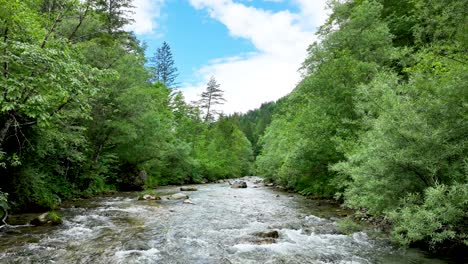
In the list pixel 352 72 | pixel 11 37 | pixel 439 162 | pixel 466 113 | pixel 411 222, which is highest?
pixel 352 72

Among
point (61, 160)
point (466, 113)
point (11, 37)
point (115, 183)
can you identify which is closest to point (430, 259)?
point (466, 113)

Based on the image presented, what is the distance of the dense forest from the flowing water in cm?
128

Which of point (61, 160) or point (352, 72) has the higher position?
point (352, 72)

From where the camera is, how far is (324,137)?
21.2 metres

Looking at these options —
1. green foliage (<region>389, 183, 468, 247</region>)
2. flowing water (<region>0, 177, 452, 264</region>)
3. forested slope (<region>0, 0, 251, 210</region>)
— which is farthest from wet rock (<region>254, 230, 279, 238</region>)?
forested slope (<region>0, 0, 251, 210</region>)

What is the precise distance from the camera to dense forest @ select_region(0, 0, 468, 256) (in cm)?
888

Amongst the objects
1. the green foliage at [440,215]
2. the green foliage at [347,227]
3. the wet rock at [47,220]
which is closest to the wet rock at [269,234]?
the green foliage at [347,227]

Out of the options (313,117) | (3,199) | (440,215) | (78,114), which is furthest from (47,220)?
(313,117)

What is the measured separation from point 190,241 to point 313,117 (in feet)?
46.0

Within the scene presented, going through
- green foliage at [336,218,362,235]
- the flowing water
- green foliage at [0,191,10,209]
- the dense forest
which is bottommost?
the flowing water

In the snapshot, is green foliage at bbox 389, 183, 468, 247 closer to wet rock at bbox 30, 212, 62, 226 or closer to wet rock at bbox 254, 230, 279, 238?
wet rock at bbox 254, 230, 279, 238

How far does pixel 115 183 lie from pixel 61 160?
27.1 ft

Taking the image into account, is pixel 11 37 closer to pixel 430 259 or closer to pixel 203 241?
pixel 203 241

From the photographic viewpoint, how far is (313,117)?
22.1 m
